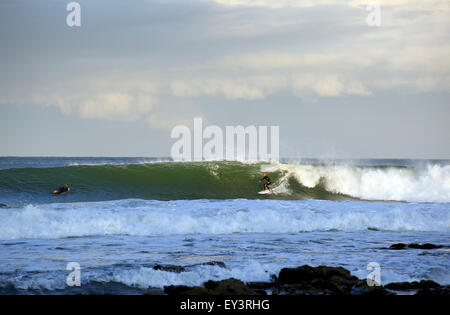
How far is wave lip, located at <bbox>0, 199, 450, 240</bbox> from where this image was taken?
12984 mm

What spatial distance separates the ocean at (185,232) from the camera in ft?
26.6

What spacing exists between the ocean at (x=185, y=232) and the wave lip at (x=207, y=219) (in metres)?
0.03

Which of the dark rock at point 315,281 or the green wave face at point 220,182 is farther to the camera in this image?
the green wave face at point 220,182

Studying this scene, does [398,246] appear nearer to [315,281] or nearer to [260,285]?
[315,281]

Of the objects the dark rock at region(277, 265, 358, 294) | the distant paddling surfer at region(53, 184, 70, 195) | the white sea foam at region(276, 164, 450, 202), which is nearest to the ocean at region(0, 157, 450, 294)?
the distant paddling surfer at region(53, 184, 70, 195)

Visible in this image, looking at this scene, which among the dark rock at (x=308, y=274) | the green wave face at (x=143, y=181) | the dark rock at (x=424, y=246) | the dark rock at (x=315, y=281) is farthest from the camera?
the green wave face at (x=143, y=181)

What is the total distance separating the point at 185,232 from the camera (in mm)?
13516

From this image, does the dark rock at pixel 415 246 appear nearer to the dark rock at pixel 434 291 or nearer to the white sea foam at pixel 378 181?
the dark rock at pixel 434 291

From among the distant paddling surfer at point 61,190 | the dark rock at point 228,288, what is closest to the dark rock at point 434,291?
the dark rock at point 228,288

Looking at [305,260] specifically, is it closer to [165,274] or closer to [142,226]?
[165,274]

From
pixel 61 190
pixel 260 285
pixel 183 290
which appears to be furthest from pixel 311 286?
pixel 61 190

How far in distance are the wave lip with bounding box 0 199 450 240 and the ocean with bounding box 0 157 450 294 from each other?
0.03 metres

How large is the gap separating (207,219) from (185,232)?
42.1 inches
